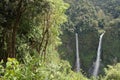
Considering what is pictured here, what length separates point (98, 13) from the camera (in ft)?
195

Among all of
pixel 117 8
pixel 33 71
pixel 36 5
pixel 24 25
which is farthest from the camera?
pixel 117 8

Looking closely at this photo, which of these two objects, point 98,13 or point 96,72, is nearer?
Answer: point 96,72

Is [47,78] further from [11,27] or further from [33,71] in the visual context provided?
[11,27]

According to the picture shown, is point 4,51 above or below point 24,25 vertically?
below

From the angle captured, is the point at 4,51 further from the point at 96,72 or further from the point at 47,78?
the point at 96,72

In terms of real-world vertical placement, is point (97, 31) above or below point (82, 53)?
above

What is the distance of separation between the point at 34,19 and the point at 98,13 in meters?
47.5

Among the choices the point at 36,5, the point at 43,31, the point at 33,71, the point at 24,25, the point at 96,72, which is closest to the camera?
the point at 33,71

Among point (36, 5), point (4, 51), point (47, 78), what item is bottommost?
point (4, 51)

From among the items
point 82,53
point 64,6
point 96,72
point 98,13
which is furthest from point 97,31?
point 64,6

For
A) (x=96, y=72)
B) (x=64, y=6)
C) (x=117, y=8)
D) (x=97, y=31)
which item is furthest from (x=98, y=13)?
(x=64, y=6)

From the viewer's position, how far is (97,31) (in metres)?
48.5

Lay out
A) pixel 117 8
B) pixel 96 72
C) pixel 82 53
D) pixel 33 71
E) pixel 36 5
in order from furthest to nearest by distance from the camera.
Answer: pixel 117 8 < pixel 82 53 < pixel 96 72 < pixel 36 5 < pixel 33 71

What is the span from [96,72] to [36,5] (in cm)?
3414
